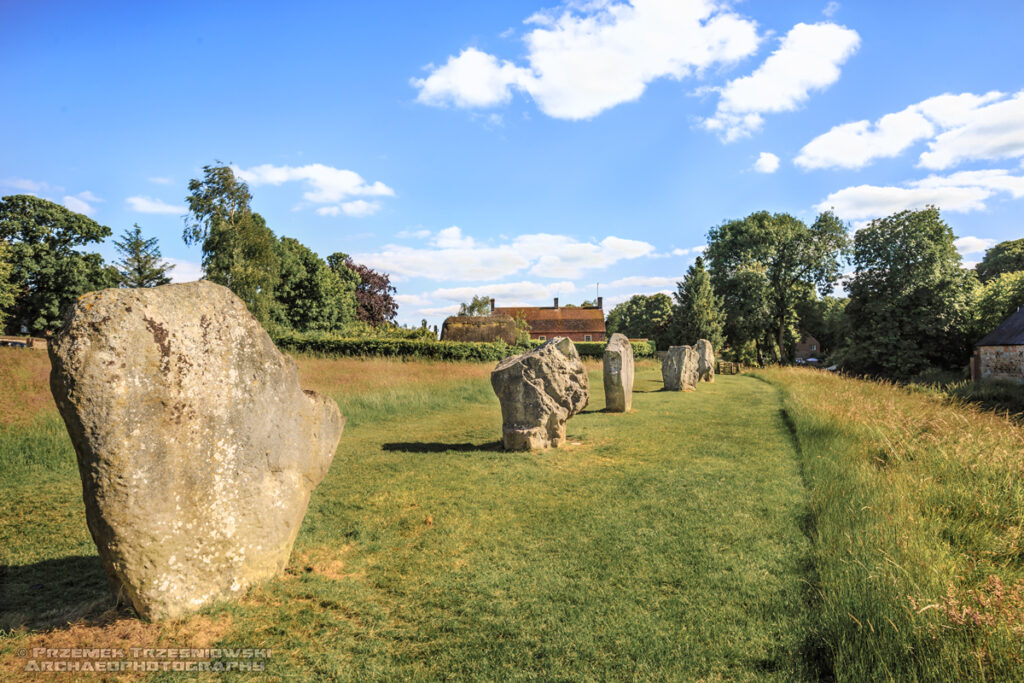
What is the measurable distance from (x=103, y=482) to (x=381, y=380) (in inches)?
583

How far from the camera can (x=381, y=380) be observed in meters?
18.6

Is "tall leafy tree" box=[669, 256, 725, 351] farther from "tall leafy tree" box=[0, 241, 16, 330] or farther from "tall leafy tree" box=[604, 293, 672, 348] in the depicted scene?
"tall leafy tree" box=[0, 241, 16, 330]

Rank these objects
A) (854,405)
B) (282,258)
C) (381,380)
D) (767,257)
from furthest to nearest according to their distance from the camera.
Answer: (767,257) < (282,258) < (381,380) < (854,405)

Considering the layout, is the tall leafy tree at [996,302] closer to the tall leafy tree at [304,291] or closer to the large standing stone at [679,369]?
the large standing stone at [679,369]

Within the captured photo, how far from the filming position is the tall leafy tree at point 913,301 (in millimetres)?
32469

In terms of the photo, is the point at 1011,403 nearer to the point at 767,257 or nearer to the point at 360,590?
the point at 767,257

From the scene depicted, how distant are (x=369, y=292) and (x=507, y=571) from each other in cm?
5527

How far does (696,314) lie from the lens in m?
38.7

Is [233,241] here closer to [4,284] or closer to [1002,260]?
[4,284]

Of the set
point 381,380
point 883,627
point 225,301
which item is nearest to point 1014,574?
point 883,627

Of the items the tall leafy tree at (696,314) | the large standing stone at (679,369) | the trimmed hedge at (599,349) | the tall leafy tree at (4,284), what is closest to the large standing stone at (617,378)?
the large standing stone at (679,369)

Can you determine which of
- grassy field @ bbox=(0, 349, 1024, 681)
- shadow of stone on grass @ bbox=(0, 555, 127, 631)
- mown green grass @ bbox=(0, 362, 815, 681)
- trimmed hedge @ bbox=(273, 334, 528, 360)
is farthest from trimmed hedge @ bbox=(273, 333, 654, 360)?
shadow of stone on grass @ bbox=(0, 555, 127, 631)

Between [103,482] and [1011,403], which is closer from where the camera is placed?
[103,482]

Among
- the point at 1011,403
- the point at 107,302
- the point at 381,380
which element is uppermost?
the point at 107,302
